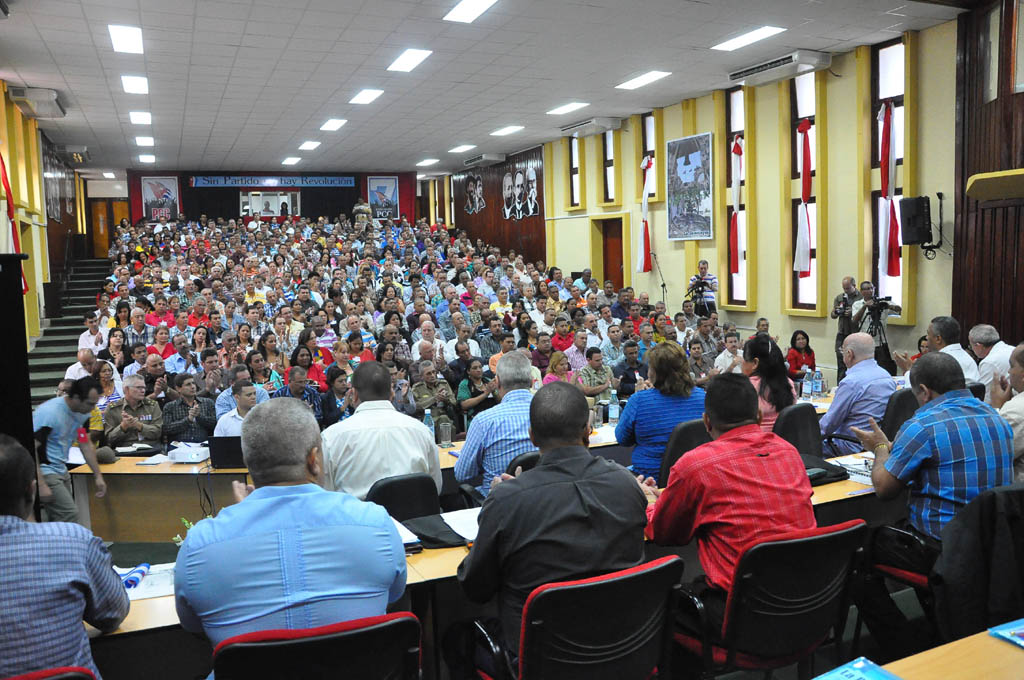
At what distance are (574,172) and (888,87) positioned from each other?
849 centimetres

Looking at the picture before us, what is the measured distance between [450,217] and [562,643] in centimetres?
2479

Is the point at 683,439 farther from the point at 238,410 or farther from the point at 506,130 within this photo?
the point at 506,130

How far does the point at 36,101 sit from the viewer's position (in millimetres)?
11070

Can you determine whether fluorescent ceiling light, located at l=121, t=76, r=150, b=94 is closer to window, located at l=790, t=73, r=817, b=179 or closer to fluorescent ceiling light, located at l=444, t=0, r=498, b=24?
fluorescent ceiling light, located at l=444, t=0, r=498, b=24

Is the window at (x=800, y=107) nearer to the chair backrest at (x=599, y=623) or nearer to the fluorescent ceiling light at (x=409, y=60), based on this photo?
the fluorescent ceiling light at (x=409, y=60)

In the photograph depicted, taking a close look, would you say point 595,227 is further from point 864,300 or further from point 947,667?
point 947,667

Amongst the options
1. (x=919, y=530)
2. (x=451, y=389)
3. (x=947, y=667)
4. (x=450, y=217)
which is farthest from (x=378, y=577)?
(x=450, y=217)

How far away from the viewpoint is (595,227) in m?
17.0

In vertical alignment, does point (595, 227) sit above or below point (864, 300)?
above

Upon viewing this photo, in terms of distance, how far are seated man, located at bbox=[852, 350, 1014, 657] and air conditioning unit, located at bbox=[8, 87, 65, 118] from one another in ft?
39.2

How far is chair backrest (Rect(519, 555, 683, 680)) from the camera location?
2053 mm

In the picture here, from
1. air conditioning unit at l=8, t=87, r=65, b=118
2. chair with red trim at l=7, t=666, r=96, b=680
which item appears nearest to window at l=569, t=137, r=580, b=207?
air conditioning unit at l=8, t=87, r=65, b=118

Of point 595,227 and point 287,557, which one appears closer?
point 287,557

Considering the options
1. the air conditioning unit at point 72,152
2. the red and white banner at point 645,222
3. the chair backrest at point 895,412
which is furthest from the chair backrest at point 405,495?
the air conditioning unit at point 72,152
